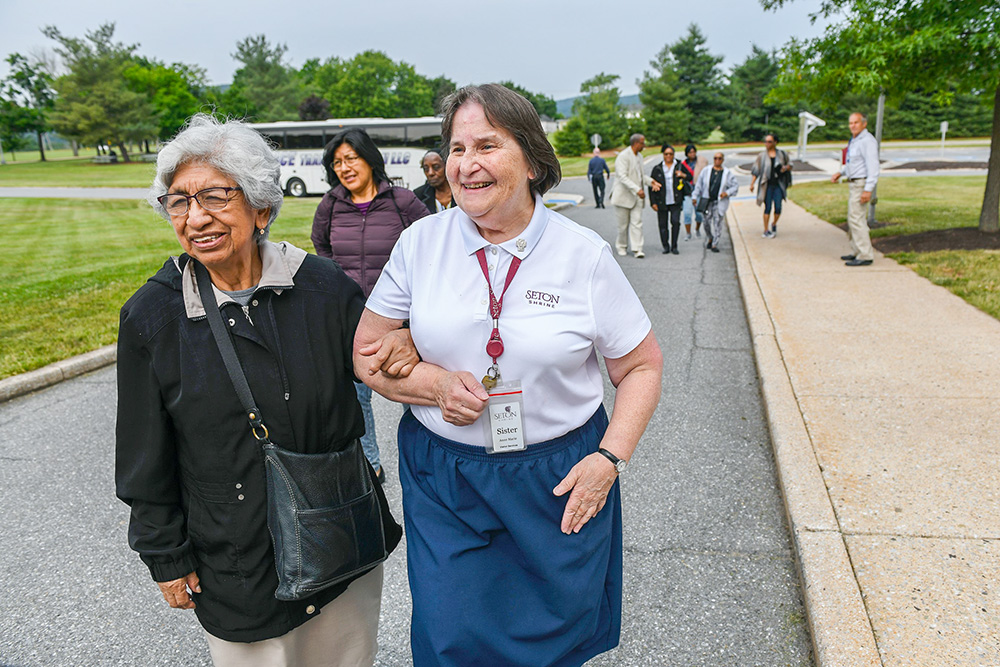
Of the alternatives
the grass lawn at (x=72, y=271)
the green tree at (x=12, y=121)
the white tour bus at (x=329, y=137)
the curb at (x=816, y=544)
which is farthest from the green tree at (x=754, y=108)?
the green tree at (x=12, y=121)

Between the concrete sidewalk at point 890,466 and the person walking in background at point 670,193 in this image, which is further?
the person walking in background at point 670,193

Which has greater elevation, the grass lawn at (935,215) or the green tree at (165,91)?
the green tree at (165,91)

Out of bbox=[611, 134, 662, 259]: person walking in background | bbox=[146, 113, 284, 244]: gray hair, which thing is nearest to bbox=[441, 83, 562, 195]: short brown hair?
bbox=[146, 113, 284, 244]: gray hair

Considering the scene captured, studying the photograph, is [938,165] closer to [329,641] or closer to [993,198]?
[993,198]

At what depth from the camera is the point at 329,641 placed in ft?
7.43

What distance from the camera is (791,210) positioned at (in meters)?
18.0

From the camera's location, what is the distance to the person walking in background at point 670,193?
12.3 metres

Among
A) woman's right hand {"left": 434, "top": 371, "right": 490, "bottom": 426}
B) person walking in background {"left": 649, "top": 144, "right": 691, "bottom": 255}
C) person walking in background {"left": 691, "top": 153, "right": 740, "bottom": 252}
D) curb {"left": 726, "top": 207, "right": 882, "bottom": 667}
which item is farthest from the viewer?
person walking in background {"left": 691, "top": 153, "right": 740, "bottom": 252}

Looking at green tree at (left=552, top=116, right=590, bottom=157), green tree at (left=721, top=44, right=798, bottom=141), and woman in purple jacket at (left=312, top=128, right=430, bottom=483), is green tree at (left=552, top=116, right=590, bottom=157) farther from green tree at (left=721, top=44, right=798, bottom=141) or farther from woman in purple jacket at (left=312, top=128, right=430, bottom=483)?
woman in purple jacket at (left=312, top=128, right=430, bottom=483)

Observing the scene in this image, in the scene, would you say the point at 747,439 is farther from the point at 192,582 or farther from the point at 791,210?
the point at 791,210

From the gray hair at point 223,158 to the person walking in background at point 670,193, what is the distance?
1094 centimetres

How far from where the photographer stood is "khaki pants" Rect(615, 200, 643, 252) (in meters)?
12.0

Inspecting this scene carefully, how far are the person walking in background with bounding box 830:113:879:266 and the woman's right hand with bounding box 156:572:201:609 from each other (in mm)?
9803

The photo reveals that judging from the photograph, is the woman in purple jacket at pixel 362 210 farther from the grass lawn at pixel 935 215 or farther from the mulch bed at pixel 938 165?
the mulch bed at pixel 938 165
